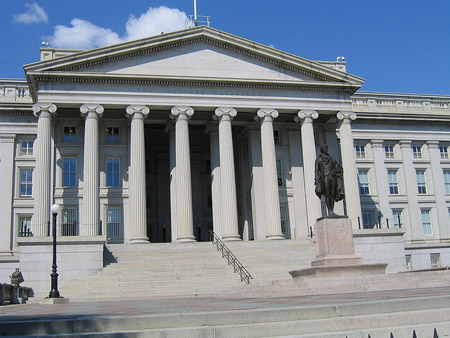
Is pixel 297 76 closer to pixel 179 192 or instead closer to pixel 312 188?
pixel 312 188

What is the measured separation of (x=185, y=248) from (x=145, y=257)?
326 centimetres

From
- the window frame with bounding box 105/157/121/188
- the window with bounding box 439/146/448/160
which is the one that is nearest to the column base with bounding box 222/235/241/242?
the window frame with bounding box 105/157/121/188

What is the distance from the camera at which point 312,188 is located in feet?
131

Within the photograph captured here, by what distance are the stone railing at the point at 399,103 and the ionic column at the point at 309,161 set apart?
34.0ft

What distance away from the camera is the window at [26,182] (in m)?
42.3

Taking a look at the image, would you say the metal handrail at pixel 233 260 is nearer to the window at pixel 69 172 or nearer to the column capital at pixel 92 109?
the column capital at pixel 92 109

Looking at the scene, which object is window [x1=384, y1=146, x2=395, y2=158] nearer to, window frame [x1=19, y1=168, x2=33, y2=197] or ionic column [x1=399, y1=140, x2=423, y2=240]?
ionic column [x1=399, y1=140, x2=423, y2=240]

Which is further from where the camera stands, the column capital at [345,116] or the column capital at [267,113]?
the column capital at [345,116]

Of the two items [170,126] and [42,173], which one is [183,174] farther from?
[42,173]

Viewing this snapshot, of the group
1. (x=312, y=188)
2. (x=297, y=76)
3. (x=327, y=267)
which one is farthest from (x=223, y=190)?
(x=327, y=267)

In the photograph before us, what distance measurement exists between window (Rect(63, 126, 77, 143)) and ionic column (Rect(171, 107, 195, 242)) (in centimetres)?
817

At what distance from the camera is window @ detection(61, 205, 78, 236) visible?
3994 centimetres

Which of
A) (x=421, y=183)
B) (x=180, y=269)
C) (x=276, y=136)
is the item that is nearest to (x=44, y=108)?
(x=180, y=269)

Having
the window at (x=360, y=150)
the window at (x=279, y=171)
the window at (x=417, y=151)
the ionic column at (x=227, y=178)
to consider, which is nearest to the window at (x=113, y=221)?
the ionic column at (x=227, y=178)
